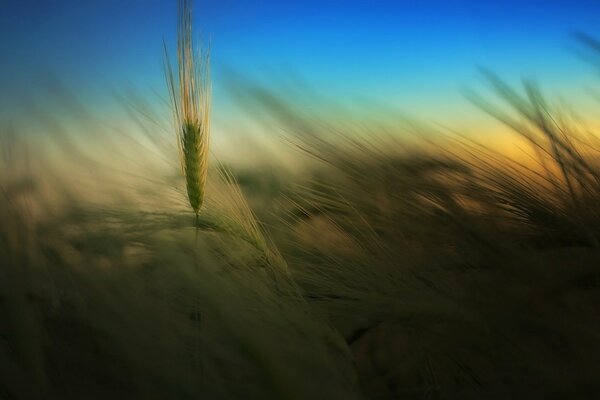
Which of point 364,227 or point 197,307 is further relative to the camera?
point 364,227

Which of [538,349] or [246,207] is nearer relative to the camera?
[538,349]

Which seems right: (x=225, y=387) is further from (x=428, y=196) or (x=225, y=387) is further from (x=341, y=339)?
(x=428, y=196)

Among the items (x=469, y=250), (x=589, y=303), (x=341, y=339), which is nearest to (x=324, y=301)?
(x=341, y=339)

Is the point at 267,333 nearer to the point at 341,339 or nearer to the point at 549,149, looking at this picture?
the point at 341,339

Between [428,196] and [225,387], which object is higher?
[428,196]

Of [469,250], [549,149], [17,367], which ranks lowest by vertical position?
[17,367]

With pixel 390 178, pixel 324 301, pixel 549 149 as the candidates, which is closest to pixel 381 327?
pixel 324 301

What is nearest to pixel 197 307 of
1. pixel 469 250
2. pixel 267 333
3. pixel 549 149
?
pixel 267 333

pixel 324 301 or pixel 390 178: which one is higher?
pixel 390 178
